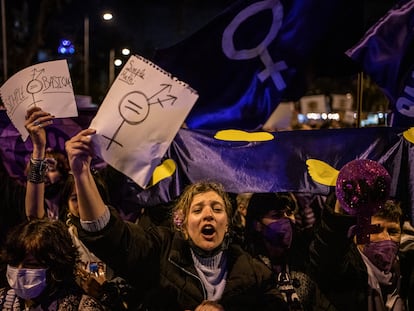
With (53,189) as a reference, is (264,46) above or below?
above

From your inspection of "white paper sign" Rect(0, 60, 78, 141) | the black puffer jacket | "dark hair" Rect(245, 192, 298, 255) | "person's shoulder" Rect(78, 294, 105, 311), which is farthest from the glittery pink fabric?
"white paper sign" Rect(0, 60, 78, 141)

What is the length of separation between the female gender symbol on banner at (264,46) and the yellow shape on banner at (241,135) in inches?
18.2

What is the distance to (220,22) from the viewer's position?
411cm

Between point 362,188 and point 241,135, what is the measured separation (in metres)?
1.34

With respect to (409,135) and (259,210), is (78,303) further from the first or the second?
(409,135)

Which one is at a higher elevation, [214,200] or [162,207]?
[214,200]

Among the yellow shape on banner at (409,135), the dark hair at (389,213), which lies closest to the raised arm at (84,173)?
the dark hair at (389,213)

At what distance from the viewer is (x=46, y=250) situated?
2684 mm

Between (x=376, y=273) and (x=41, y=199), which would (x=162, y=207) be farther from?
(x=376, y=273)

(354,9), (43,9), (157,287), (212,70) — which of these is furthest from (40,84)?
(43,9)

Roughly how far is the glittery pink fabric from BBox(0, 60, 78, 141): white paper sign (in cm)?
121

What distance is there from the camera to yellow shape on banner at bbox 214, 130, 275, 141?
3729 mm

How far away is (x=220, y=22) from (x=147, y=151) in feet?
6.28

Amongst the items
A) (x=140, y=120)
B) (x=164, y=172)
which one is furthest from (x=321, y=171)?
(x=140, y=120)
